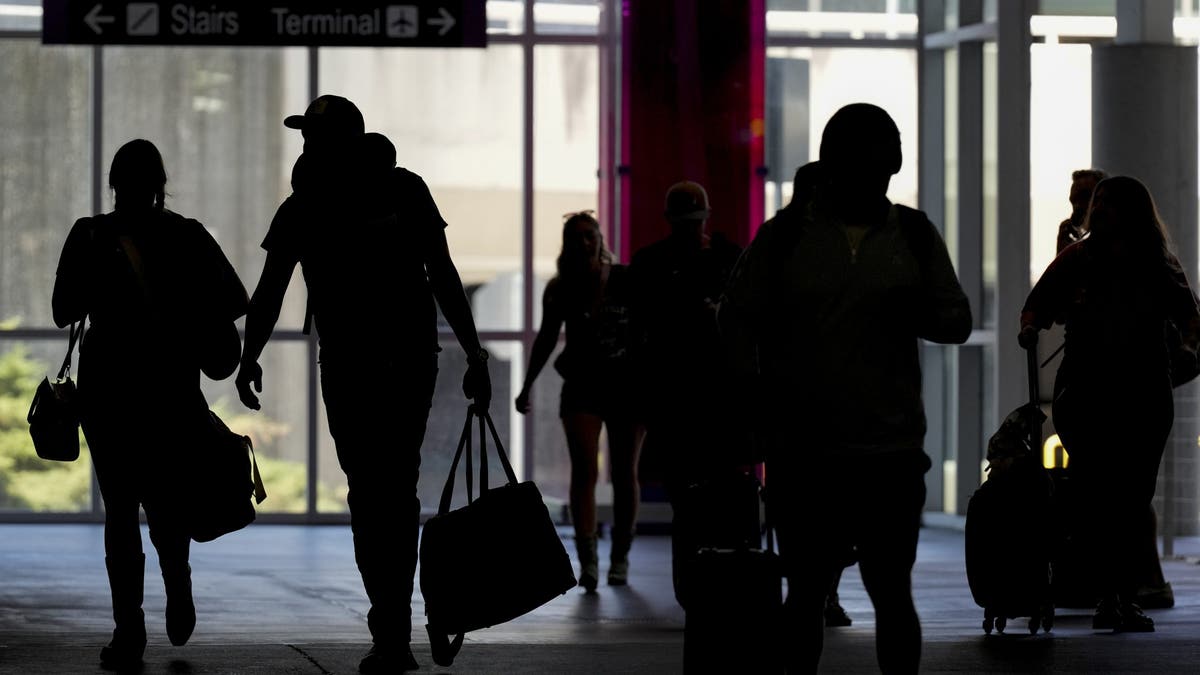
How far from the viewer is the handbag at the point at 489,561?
253 inches

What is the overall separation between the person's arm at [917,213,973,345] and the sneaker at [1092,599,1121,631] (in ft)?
11.7

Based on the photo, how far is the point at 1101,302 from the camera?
27.0 ft

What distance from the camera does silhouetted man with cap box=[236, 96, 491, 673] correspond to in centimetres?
661

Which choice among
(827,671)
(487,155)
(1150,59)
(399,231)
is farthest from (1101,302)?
(487,155)

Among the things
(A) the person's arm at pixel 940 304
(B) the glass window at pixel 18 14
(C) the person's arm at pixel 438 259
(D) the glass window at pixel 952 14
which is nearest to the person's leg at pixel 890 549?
(A) the person's arm at pixel 940 304

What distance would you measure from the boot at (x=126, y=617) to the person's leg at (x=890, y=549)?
9.37 ft

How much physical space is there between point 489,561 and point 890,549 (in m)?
1.65

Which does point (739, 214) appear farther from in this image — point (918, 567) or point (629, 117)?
point (918, 567)

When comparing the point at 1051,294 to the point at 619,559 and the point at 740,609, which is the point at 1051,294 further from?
the point at 740,609

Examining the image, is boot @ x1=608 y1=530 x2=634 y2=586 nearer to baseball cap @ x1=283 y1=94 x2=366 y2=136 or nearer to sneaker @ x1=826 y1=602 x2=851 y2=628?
sneaker @ x1=826 y1=602 x2=851 y2=628

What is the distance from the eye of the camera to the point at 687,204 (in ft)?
29.1

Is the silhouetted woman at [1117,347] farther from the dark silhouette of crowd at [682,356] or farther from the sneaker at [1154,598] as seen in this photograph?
the sneaker at [1154,598]

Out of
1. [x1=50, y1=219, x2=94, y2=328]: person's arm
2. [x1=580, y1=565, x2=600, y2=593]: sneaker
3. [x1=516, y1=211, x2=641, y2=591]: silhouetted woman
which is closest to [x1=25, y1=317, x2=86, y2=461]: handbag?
[x1=50, y1=219, x2=94, y2=328]: person's arm

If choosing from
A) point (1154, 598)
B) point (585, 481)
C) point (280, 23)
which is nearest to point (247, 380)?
point (585, 481)
